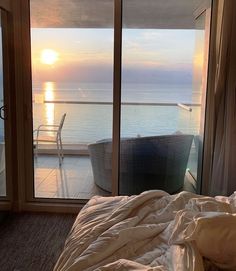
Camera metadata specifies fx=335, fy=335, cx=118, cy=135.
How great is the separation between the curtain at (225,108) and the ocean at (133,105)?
37 centimetres

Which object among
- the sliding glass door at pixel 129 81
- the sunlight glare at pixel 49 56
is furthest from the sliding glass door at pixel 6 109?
the sunlight glare at pixel 49 56

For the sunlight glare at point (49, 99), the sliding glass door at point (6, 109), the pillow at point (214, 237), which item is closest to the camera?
the pillow at point (214, 237)

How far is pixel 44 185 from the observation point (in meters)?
3.95

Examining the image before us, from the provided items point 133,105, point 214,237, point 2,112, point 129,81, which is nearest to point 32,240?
point 2,112

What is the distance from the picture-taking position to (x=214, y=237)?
1.34 metres

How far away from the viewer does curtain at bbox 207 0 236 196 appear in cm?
304

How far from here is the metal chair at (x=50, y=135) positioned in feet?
12.9

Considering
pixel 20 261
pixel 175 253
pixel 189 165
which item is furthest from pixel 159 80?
pixel 175 253

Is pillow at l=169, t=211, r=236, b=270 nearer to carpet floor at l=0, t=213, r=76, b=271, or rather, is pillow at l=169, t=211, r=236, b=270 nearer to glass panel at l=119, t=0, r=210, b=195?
carpet floor at l=0, t=213, r=76, b=271

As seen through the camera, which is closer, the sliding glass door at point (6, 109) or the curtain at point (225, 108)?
the curtain at point (225, 108)

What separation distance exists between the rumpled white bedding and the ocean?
1704 mm

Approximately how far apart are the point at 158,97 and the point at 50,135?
4.98 feet

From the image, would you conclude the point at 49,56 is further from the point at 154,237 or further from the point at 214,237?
the point at 214,237

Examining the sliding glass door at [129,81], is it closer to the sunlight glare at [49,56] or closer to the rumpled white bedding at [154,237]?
the sunlight glare at [49,56]
